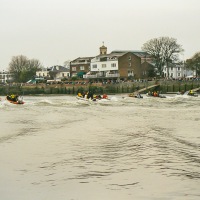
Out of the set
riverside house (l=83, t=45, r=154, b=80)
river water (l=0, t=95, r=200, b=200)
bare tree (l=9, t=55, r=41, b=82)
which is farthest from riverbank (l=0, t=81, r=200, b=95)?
river water (l=0, t=95, r=200, b=200)

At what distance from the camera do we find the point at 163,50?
107 meters

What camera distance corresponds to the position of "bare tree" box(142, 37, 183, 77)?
10544cm

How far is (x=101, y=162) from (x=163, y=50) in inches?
3640

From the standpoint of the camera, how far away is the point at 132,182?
14172mm

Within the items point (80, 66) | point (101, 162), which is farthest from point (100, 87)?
point (101, 162)

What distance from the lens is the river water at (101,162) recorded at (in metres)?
13.2

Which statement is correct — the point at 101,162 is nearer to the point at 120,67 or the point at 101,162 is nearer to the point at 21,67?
the point at 120,67

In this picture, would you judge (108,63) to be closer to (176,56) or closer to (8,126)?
(176,56)

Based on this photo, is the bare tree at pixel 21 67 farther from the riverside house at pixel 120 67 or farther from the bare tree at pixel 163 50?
the bare tree at pixel 163 50

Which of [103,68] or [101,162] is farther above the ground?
[103,68]

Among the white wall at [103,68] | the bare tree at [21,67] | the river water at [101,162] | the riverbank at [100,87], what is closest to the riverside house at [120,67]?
the white wall at [103,68]

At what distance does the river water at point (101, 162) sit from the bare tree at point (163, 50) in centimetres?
7775

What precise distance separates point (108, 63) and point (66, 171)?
9975 centimetres

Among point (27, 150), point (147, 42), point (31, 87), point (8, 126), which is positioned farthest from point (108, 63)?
point (27, 150)
